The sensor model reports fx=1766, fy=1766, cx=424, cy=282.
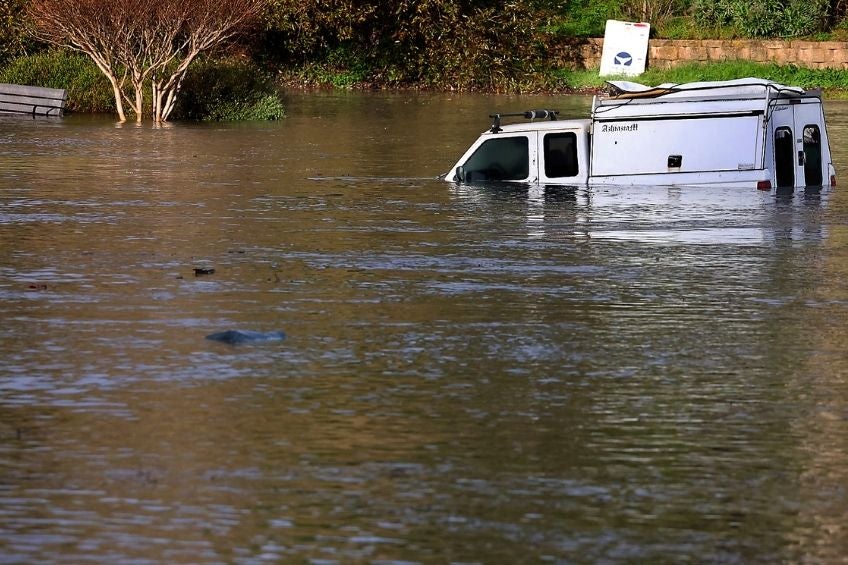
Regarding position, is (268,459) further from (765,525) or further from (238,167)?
(238,167)

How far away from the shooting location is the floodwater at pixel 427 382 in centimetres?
790

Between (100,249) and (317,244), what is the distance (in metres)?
2.21

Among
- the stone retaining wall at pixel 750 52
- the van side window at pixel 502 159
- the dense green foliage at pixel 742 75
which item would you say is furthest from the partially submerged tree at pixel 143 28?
the stone retaining wall at pixel 750 52

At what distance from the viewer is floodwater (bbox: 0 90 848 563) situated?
7.90m

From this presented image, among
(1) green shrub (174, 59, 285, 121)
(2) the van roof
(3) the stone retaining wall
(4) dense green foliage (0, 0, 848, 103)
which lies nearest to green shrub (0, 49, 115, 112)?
(1) green shrub (174, 59, 285, 121)

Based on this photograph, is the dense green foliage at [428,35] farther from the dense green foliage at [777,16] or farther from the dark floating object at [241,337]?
the dark floating object at [241,337]

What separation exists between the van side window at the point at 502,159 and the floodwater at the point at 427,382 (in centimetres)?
113

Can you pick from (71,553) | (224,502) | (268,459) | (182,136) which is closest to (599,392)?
(268,459)

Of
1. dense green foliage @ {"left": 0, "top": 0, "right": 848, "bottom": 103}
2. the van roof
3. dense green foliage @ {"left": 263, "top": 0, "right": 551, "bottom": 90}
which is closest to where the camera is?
the van roof

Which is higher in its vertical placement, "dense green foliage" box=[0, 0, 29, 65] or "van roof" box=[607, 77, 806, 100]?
"dense green foliage" box=[0, 0, 29, 65]

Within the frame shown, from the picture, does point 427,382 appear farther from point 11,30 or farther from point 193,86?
point 11,30

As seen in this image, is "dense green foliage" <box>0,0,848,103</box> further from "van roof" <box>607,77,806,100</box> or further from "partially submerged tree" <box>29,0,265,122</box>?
"van roof" <box>607,77,806,100</box>

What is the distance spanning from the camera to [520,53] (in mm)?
55969

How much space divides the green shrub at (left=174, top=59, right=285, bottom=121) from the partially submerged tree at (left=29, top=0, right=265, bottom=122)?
4.65ft
